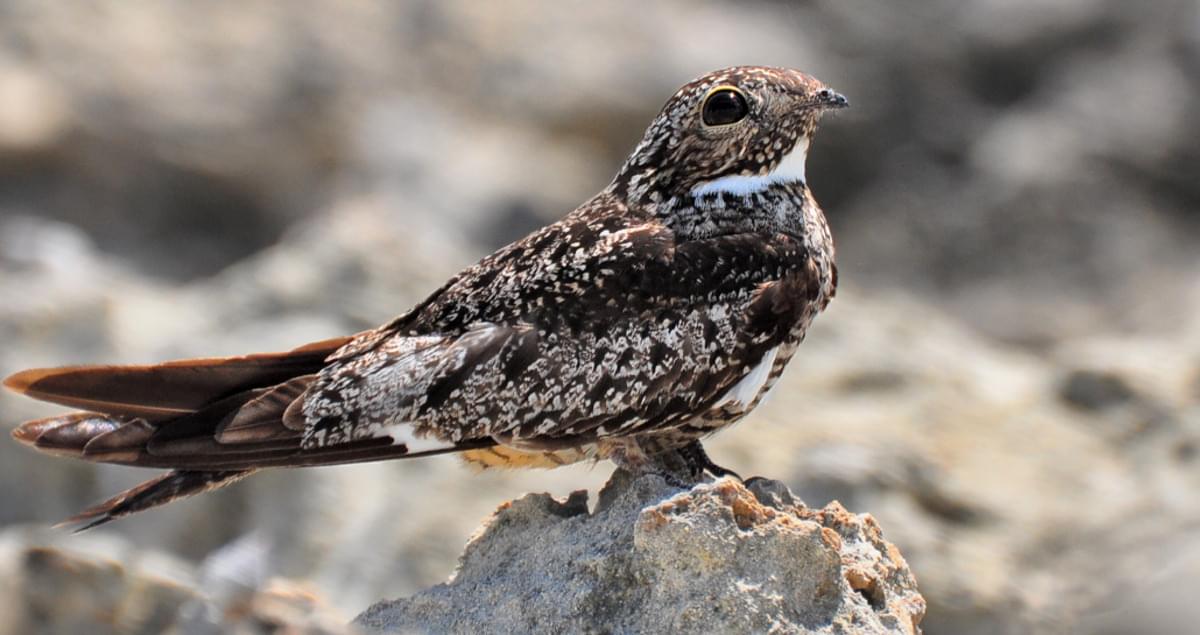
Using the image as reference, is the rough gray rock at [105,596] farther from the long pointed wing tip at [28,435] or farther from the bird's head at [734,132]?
the bird's head at [734,132]

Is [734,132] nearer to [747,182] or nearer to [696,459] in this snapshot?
[747,182]

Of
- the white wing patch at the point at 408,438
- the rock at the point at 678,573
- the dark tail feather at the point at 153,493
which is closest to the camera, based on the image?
the rock at the point at 678,573

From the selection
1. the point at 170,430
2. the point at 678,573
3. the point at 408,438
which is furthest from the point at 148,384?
the point at 678,573

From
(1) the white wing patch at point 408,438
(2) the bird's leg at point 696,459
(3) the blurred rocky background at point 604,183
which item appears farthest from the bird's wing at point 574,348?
(3) the blurred rocky background at point 604,183

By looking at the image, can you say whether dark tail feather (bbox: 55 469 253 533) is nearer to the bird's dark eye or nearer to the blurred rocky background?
the bird's dark eye

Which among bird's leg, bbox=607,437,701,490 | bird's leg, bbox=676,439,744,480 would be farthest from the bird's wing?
bird's leg, bbox=676,439,744,480

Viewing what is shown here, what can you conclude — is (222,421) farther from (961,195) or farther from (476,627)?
(961,195)

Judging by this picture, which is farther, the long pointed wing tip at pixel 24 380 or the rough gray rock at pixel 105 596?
the rough gray rock at pixel 105 596
